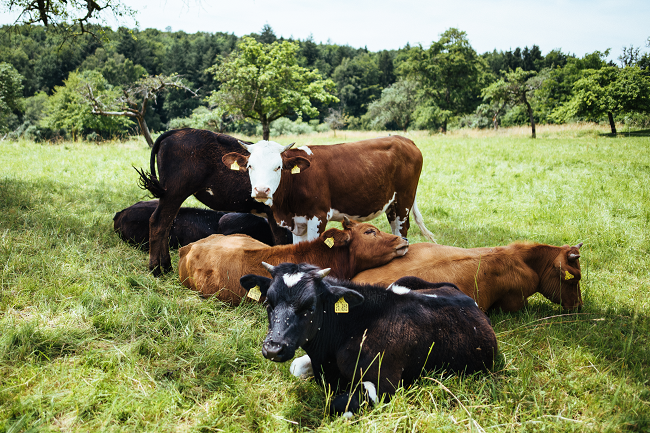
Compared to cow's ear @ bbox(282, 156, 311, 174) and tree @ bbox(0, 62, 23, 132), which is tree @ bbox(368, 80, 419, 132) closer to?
tree @ bbox(0, 62, 23, 132)

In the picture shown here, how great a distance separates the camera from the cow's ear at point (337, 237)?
190 inches

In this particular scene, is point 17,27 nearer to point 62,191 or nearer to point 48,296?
point 62,191

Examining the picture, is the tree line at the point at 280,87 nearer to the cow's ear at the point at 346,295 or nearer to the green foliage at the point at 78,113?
the green foliage at the point at 78,113

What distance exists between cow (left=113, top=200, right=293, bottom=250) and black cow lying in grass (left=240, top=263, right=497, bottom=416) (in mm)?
3318

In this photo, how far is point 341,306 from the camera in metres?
3.13

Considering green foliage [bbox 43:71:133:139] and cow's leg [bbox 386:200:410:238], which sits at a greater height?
green foliage [bbox 43:71:133:139]

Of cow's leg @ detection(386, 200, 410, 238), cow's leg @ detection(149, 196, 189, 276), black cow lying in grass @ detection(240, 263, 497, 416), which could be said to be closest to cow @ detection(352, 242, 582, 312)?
black cow lying in grass @ detection(240, 263, 497, 416)

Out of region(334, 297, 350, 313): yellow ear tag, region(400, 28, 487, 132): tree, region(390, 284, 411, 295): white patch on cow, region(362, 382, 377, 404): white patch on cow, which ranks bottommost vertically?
region(362, 382, 377, 404): white patch on cow

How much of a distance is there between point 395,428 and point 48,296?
3.79 m

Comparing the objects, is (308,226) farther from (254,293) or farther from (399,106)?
(399,106)

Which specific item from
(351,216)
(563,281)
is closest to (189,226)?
(351,216)

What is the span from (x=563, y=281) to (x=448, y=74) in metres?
60.8

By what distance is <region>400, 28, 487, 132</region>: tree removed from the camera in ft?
190

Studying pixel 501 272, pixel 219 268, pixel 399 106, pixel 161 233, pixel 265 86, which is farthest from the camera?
pixel 399 106
